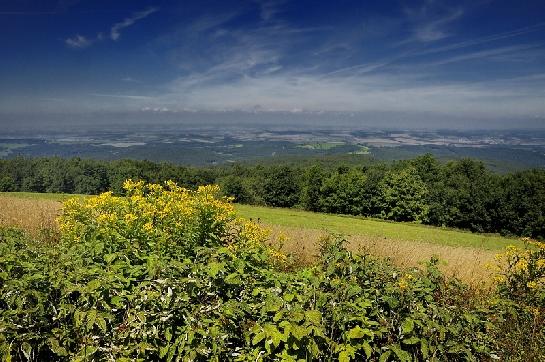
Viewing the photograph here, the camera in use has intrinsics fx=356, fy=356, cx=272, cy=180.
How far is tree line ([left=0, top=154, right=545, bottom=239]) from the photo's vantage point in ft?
182

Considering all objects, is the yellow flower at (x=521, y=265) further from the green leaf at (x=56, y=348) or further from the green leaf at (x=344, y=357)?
the green leaf at (x=56, y=348)

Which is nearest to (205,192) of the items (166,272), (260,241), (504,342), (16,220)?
(260,241)

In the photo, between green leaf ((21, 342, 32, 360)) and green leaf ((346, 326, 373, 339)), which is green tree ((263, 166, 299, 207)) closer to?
green leaf ((346, 326, 373, 339))

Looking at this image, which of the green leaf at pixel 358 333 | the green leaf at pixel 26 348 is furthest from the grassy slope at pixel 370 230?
the green leaf at pixel 26 348

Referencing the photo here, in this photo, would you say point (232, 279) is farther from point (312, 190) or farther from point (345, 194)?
point (312, 190)

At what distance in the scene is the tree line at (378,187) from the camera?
182ft

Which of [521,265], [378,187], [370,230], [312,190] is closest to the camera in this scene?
[521,265]

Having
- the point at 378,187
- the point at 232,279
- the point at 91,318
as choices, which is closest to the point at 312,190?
the point at 378,187

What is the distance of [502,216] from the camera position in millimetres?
55188

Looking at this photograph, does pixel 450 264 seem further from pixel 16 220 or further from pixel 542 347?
pixel 16 220

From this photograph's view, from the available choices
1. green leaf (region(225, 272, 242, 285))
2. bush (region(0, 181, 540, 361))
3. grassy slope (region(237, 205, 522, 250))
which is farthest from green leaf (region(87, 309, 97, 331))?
grassy slope (region(237, 205, 522, 250))

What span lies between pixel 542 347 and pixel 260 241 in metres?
4.07

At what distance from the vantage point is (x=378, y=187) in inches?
2530

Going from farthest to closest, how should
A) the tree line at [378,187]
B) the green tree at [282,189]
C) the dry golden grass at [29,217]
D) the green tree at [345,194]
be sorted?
the green tree at [282,189] < the green tree at [345,194] < the tree line at [378,187] < the dry golden grass at [29,217]
